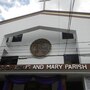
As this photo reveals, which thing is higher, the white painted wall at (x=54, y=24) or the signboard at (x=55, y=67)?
the white painted wall at (x=54, y=24)

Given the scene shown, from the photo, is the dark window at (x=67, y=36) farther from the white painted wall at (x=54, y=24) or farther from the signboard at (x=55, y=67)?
the signboard at (x=55, y=67)

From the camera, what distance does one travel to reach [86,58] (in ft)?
43.6

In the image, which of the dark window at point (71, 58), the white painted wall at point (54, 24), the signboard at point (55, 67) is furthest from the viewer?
the white painted wall at point (54, 24)

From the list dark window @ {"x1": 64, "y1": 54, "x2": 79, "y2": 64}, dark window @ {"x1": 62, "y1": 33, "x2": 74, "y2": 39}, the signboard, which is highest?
dark window @ {"x1": 62, "y1": 33, "x2": 74, "y2": 39}

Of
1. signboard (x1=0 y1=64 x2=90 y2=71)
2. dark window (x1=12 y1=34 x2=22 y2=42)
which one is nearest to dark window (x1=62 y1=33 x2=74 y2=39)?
dark window (x1=12 y1=34 x2=22 y2=42)

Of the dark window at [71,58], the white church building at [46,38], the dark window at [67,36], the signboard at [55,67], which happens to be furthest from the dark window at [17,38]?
the signboard at [55,67]

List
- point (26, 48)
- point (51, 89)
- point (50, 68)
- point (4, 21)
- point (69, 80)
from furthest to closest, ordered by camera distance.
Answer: point (4, 21)
point (26, 48)
point (51, 89)
point (69, 80)
point (50, 68)

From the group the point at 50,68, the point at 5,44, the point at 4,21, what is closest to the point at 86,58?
the point at 50,68

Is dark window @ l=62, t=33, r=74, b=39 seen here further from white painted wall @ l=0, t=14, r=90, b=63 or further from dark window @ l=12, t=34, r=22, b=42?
dark window @ l=12, t=34, r=22, b=42

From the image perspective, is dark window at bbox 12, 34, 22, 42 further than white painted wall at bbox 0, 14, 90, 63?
Yes

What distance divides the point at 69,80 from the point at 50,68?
2.05 m

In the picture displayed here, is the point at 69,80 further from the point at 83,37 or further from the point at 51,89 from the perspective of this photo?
the point at 83,37

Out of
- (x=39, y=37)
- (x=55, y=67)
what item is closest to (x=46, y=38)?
(x=39, y=37)

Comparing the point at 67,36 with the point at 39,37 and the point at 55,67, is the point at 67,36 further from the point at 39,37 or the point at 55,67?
the point at 55,67
